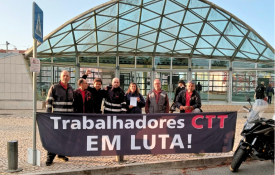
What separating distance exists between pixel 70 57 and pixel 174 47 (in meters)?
8.09

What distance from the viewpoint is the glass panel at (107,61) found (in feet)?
58.6

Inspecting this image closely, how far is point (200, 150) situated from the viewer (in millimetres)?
4625

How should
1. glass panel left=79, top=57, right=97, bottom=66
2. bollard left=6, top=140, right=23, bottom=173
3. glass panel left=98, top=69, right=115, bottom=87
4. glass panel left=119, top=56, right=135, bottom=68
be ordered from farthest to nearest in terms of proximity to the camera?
glass panel left=119, top=56, right=135, bottom=68, glass panel left=98, top=69, right=115, bottom=87, glass panel left=79, top=57, right=97, bottom=66, bollard left=6, top=140, right=23, bottom=173

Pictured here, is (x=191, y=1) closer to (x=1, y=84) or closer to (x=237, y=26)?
(x=237, y=26)

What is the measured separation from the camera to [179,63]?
738 inches

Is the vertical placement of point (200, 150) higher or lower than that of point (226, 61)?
lower

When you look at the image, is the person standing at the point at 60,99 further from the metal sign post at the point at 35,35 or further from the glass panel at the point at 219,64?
the glass panel at the point at 219,64

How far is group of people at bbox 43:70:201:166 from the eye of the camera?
4.58 metres

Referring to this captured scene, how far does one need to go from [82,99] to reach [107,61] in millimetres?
13406

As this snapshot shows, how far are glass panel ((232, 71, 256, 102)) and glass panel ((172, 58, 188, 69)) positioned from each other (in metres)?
4.09

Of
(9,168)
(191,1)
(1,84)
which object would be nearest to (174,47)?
(191,1)

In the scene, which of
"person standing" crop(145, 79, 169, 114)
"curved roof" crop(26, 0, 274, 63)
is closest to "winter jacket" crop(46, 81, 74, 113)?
"person standing" crop(145, 79, 169, 114)

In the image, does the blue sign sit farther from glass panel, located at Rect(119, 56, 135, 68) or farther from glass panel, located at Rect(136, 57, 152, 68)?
glass panel, located at Rect(136, 57, 152, 68)

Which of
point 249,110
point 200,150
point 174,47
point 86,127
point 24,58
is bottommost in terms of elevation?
point 200,150
